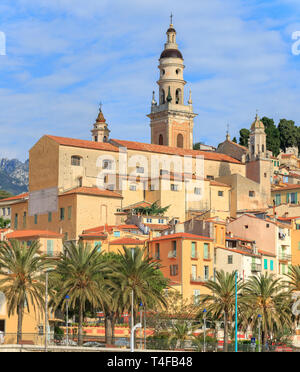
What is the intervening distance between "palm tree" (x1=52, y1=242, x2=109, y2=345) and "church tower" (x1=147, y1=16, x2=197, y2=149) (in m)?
57.9

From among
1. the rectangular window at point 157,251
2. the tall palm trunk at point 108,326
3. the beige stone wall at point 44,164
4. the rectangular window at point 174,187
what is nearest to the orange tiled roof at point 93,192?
the beige stone wall at point 44,164

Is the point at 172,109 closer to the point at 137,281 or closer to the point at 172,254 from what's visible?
the point at 172,254

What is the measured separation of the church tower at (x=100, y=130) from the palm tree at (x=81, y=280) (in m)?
56.8

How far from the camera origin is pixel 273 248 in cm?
9338

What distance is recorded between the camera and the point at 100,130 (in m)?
126

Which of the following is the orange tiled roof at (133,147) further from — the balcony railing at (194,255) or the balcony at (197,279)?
the balcony at (197,279)

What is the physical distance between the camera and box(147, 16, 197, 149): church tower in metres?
127

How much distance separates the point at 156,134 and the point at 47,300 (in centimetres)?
6488

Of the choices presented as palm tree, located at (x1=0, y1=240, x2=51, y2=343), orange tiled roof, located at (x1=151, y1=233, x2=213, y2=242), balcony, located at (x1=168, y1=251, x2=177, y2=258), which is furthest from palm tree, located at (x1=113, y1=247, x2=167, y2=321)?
orange tiled roof, located at (x1=151, y1=233, x2=213, y2=242)

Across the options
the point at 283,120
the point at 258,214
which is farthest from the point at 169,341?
the point at 283,120

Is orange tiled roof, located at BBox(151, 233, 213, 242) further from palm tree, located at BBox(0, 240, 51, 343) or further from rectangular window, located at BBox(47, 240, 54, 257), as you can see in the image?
palm tree, located at BBox(0, 240, 51, 343)

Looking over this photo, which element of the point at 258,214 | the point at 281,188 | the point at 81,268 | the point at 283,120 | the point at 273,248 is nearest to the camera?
the point at 81,268

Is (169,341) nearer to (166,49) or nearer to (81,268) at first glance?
(81,268)

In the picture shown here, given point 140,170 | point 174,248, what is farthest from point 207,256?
point 140,170
